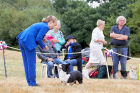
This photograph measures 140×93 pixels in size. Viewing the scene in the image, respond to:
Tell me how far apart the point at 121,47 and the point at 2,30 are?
32463 millimetres

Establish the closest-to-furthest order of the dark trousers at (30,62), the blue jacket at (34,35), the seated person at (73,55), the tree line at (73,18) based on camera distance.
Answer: the blue jacket at (34,35) < the dark trousers at (30,62) < the seated person at (73,55) < the tree line at (73,18)

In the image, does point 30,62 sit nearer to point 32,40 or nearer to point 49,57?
point 32,40

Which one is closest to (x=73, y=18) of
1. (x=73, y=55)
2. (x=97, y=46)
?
(x=73, y=55)

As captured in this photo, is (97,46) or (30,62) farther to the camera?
(97,46)

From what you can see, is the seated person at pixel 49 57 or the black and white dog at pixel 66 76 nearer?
the black and white dog at pixel 66 76

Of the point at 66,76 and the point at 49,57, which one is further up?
the point at 49,57

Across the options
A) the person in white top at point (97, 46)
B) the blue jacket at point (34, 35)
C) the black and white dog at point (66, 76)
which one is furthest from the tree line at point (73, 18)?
the blue jacket at point (34, 35)

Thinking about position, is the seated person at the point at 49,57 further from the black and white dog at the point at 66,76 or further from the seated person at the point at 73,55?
the black and white dog at the point at 66,76

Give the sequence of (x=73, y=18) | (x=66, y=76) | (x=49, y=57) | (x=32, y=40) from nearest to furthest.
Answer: (x=32, y=40) < (x=66, y=76) < (x=49, y=57) < (x=73, y=18)

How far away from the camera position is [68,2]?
46250mm

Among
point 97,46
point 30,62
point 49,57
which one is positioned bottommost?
point 30,62

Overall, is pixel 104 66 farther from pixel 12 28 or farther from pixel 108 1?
pixel 108 1

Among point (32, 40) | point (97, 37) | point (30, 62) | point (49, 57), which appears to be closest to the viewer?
point (32, 40)

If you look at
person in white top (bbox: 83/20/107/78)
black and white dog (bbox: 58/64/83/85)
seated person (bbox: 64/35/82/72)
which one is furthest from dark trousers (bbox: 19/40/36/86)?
person in white top (bbox: 83/20/107/78)
